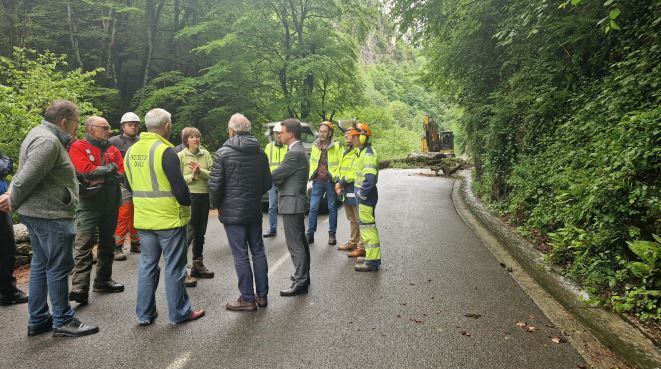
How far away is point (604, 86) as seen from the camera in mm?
5793

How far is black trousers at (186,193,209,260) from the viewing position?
549cm

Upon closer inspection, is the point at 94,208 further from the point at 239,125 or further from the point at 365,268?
the point at 365,268

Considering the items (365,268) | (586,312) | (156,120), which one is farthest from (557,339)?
(156,120)

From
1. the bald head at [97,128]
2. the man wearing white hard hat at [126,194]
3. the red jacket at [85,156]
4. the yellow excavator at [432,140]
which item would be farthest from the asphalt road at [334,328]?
the yellow excavator at [432,140]

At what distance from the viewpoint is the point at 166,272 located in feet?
13.0

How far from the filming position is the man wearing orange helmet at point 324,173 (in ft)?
23.8

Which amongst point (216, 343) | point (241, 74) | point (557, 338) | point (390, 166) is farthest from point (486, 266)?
point (390, 166)

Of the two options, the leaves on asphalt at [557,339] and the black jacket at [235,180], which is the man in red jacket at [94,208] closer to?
the black jacket at [235,180]

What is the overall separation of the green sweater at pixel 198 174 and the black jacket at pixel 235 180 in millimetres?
1212

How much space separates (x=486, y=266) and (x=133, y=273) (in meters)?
5.05

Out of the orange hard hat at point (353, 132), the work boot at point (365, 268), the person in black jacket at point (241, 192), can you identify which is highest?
the orange hard hat at point (353, 132)

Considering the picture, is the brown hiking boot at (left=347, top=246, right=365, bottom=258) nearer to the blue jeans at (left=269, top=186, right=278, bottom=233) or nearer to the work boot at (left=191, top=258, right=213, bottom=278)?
the blue jeans at (left=269, top=186, right=278, bottom=233)

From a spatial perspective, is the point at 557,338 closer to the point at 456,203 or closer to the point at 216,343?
the point at 216,343

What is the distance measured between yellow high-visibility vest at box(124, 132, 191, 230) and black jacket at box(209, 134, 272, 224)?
491 millimetres
